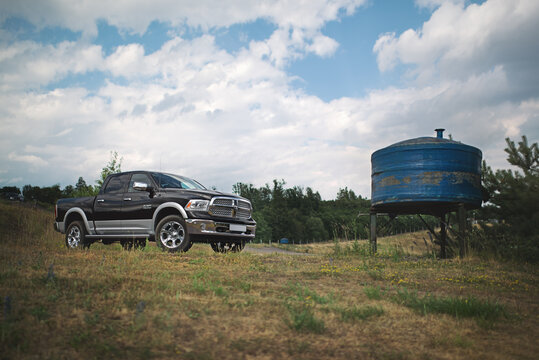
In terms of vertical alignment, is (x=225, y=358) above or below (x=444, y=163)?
below

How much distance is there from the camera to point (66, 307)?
447cm

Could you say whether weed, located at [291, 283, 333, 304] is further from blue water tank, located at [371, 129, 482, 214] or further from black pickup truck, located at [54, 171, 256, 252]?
blue water tank, located at [371, 129, 482, 214]

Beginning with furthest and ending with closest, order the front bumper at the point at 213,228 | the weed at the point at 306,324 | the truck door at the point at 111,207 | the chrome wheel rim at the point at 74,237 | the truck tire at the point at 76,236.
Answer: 1. the chrome wheel rim at the point at 74,237
2. the truck tire at the point at 76,236
3. the truck door at the point at 111,207
4. the front bumper at the point at 213,228
5. the weed at the point at 306,324

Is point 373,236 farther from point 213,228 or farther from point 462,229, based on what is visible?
point 213,228

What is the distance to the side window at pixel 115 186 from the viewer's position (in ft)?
36.8

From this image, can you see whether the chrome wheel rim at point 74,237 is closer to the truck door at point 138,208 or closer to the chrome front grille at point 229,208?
the truck door at point 138,208

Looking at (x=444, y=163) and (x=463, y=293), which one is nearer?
(x=463, y=293)

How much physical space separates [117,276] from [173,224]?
13.0 feet

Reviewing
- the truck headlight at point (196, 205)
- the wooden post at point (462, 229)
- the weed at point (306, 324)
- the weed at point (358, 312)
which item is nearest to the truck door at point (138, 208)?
the truck headlight at point (196, 205)

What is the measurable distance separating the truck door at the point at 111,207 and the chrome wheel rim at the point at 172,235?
58.9 inches

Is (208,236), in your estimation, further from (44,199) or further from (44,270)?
(44,199)

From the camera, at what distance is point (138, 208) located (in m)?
10.6

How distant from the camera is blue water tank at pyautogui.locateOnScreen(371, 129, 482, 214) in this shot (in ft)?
40.6

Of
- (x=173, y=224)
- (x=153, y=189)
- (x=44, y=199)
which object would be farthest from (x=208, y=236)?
(x=44, y=199)
